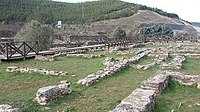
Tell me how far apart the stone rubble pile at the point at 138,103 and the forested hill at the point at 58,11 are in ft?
272

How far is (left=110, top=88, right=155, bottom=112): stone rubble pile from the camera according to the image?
830cm

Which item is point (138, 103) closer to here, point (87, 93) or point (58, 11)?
point (87, 93)

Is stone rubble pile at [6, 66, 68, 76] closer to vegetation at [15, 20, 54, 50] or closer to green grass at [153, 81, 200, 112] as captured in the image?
green grass at [153, 81, 200, 112]

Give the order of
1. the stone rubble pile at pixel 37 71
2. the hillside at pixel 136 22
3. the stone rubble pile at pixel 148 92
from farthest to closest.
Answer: the hillside at pixel 136 22
the stone rubble pile at pixel 37 71
the stone rubble pile at pixel 148 92

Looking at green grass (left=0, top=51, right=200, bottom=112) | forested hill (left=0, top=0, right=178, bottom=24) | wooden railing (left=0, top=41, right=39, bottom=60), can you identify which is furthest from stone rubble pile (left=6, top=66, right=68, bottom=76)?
forested hill (left=0, top=0, right=178, bottom=24)

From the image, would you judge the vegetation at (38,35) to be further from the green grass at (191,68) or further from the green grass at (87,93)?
the green grass at (87,93)

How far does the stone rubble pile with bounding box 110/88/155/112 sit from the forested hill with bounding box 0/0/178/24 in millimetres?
83036

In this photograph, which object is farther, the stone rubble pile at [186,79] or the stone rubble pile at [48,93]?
the stone rubble pile at [186,79]

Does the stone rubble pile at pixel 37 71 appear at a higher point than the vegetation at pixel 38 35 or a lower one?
lower

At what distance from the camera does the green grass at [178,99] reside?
10289mm

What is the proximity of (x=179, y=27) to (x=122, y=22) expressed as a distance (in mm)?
22522

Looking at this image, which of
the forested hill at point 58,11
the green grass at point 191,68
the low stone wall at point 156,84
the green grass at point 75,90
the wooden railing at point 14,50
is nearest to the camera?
the green grass at point 75,90

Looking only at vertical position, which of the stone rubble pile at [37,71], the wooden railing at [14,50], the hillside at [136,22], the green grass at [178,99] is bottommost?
the green grass at [178,99]

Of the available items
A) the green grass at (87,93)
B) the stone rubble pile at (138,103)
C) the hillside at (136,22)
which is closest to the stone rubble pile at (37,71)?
the green grass at (87,93)
